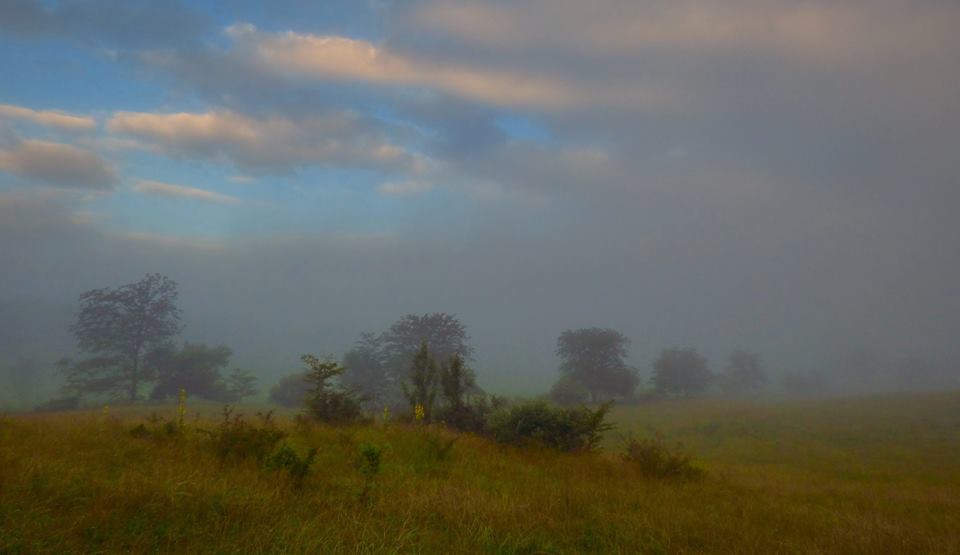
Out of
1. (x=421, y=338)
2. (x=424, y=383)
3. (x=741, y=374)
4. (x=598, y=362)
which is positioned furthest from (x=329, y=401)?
(x=741, y=374)

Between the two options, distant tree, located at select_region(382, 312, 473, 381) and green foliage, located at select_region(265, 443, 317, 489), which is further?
distant tree, located at select_region(382, 312, 473, 381)

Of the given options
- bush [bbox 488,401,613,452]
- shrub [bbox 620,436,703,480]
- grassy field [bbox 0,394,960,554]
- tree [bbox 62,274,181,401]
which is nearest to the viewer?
grassy field [bbox 0,394,960,554]

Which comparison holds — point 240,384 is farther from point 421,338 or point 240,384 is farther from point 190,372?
point 421,338

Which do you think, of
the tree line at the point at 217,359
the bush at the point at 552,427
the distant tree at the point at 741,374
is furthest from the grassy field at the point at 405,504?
the distant tree at the point at 741,374

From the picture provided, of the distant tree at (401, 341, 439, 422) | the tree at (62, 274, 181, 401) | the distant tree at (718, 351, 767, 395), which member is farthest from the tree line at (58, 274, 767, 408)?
the distant tree at (718, 351, 767, 395)

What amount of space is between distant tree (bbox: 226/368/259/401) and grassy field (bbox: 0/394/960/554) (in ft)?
166

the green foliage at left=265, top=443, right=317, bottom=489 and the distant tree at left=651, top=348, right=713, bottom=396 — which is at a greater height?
the green foliage at left=265, top=443, right=317, bottom=489

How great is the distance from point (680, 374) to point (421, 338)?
35589mm

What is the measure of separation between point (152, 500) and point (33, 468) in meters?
1.72

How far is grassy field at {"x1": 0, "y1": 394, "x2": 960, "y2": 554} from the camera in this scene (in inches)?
184

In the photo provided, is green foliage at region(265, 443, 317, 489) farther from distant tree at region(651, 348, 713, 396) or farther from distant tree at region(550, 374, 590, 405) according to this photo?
distant tree at region(651, 348, 713, 396)

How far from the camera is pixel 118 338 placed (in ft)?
155

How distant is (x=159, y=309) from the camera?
49250 mm

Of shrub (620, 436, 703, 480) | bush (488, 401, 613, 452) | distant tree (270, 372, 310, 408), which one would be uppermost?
bush (488, 401, 613, 452)
